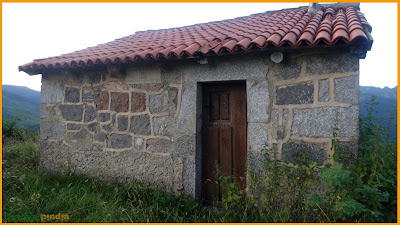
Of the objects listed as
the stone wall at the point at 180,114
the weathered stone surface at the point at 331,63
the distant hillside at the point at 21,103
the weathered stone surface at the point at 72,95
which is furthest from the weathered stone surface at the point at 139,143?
the distant hillside at the point at 21,103

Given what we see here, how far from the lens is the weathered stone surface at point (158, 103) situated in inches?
139

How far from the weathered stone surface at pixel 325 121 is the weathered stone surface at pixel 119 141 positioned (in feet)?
7.77

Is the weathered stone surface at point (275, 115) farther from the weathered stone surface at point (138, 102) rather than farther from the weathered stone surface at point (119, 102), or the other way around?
the weathered stone surface at point (119, 102)

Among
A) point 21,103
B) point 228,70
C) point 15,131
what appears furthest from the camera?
point 21,103

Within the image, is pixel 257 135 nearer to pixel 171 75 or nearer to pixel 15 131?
pixel 171 75

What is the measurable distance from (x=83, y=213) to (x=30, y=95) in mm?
17018

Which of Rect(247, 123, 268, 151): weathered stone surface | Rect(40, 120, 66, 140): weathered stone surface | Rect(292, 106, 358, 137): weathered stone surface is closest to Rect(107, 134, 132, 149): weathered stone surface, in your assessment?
Rect(40, 120, 66, 140): weathered stone surface

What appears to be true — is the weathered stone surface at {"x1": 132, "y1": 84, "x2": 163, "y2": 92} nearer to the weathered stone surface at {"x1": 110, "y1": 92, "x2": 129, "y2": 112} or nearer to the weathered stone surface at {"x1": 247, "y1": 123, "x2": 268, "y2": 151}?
the weathered stone surface at {"x1": 110, "y1": 92, "x2": 129, "y2": 112}

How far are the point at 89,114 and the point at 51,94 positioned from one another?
2.94 ft

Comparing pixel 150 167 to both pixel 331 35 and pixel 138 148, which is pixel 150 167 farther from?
pixel 331 35

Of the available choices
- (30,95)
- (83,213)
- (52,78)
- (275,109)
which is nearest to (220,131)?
(275,109)

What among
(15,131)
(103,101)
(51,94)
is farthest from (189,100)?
(15,131)

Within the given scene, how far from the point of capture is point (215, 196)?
351cm

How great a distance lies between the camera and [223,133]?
349 centimetres
